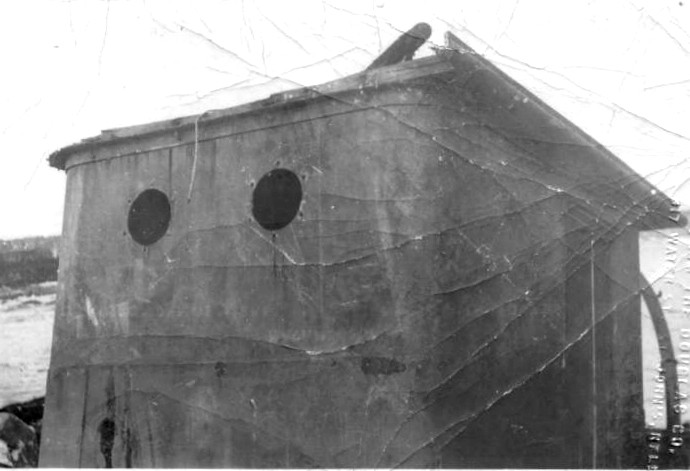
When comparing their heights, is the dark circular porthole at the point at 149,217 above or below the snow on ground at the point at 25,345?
above

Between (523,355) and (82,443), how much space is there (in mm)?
929

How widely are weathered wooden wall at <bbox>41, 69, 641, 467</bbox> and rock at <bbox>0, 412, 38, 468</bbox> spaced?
0.05 meters

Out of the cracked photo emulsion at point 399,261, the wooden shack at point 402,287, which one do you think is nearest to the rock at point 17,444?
the cracked photo emulsion at point 399,261

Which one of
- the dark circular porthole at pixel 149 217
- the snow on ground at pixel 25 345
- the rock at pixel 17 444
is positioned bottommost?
the rock at pixel 17 444

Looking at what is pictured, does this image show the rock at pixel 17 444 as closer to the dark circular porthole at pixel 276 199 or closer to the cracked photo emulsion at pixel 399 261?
the cracked photo emulsion at pixel 399 261

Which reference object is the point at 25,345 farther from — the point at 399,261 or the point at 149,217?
the point at 399,261

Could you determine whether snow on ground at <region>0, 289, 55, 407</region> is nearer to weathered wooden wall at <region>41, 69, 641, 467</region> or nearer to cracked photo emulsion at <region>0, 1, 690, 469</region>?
cracked photo emulsion at <region>0, 1, 690, 469</region>

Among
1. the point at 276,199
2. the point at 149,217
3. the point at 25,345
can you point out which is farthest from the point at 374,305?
the point at 25,345

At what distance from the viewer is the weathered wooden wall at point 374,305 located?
1.79 meters

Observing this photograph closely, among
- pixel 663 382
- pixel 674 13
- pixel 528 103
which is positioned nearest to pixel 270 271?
pixel 528 103

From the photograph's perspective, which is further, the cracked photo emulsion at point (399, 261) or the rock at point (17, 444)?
the rock at point (17, 444)

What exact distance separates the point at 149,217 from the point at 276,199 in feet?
0.94

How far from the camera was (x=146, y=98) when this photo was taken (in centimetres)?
199

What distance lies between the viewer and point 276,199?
188cm
